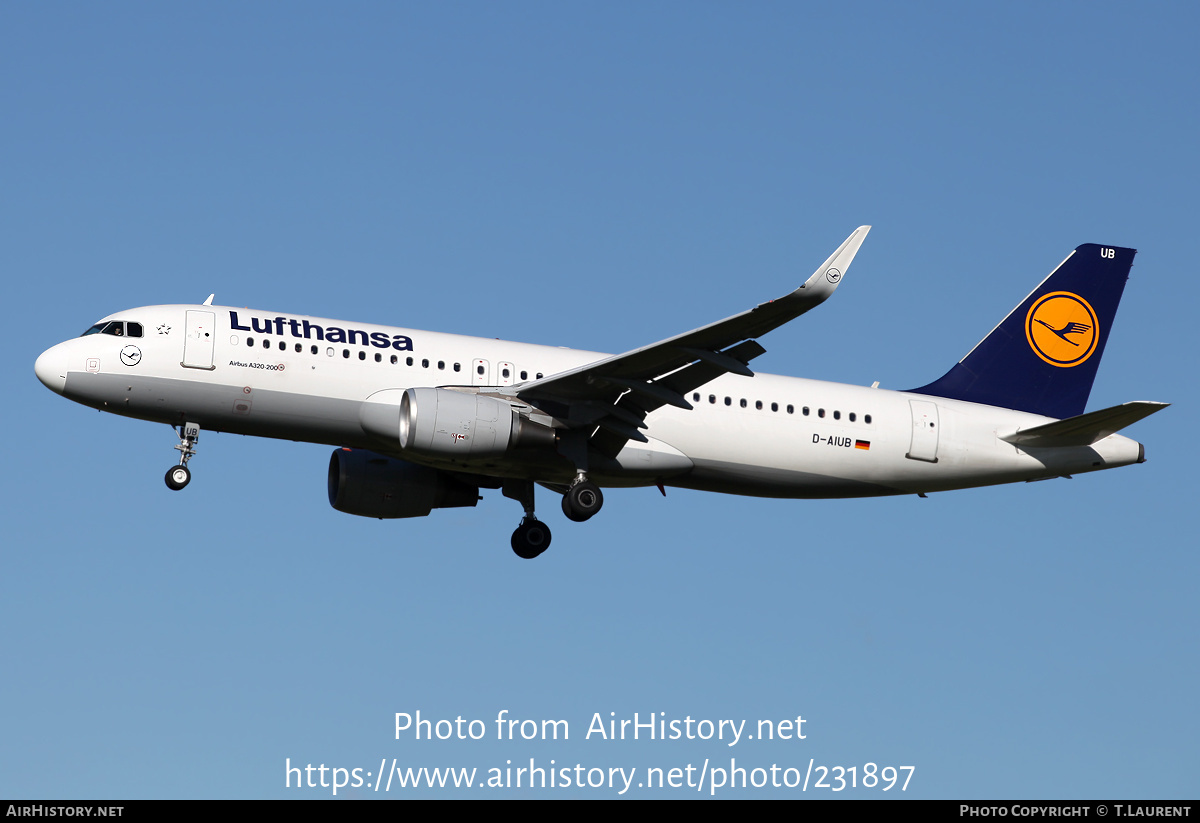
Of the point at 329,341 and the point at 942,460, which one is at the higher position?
the point at 329,341

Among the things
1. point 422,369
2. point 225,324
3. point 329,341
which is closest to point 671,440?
point 422,369

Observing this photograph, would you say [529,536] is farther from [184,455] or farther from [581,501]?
[184,455]

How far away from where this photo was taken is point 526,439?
29375 millimetres

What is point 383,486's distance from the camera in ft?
109

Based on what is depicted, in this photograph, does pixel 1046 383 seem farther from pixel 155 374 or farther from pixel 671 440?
pixel 155 374

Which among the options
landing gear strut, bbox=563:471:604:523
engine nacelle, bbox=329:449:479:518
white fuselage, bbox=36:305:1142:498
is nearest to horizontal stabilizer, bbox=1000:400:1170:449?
white fuselage, bbox=36:305:1142:498

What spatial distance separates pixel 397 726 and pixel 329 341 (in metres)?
9.48

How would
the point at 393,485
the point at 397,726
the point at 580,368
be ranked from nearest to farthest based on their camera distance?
1. the point at 397,726
2. the point at 580,368
3. the point at 393,485

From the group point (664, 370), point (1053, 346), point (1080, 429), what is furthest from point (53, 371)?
point (1053, 346)

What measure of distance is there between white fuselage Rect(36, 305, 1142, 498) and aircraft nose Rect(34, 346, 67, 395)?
1.1 inches

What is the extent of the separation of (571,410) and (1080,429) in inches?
472

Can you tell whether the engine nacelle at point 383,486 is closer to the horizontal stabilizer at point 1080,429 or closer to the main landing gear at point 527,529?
the main landing gear at point 527,529
